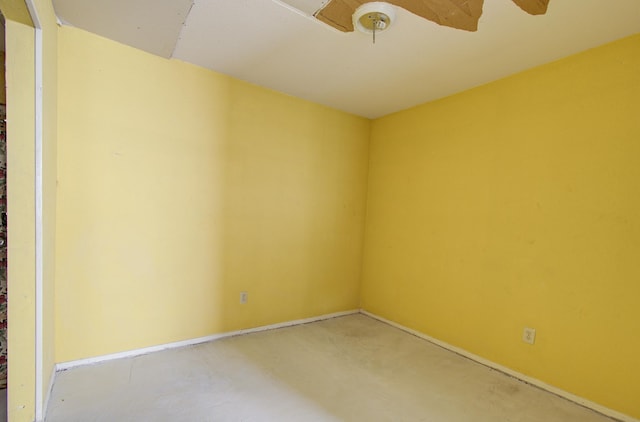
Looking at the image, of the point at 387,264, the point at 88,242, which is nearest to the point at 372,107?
the point at 387,264

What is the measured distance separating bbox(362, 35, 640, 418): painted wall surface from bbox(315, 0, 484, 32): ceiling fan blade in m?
0.87

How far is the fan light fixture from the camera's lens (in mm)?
1595

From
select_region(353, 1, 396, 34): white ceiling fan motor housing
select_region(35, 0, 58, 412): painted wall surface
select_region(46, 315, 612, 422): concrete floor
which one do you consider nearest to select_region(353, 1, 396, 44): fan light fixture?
select_region(353, 1, 396, 34): white ceiling fan motor housing

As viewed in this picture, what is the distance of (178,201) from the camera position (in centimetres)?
234

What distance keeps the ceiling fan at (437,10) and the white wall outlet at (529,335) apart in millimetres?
1990

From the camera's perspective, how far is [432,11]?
1629mm

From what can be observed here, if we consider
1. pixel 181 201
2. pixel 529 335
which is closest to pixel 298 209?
pixel 181 201

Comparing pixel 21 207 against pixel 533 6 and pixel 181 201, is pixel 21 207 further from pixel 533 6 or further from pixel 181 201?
pixel 533 6

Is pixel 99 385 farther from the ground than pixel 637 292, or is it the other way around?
pixel 637 292

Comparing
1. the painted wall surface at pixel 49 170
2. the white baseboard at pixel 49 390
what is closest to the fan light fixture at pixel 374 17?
the painted wall surface at pixel 49 170

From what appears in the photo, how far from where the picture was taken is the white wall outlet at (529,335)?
→ 211 centimetres

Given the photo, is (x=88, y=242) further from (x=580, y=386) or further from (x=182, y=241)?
(x=580, y=386)

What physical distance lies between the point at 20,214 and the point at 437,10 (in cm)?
227

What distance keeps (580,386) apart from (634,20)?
2.16 meters
